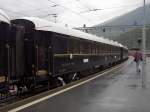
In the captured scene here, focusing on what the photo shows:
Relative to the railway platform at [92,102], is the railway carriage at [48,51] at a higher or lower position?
higher

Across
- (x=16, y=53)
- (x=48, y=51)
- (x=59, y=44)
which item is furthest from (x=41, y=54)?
(x=59, y=44)

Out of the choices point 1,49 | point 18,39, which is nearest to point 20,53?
point 18,39

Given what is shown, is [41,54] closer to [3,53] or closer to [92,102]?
[92,102]

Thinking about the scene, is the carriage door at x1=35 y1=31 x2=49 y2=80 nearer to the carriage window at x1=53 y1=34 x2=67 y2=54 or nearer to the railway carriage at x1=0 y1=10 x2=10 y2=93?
the carriage window at x1=53 y1=34 x2=67 y2=54

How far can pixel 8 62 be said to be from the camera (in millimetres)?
12547

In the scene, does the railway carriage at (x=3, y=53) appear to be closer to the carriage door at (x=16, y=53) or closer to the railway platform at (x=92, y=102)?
the carriage door at (x=16, y=53)

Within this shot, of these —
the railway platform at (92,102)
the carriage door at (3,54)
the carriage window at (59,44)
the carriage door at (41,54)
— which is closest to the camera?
the railway platform at (92,102)

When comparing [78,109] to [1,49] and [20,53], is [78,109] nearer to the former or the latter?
[1,49]

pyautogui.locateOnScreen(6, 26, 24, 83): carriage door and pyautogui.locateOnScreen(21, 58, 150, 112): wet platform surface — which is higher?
pyautogui.locateOnScreen(6, 26, 24, 83): carriage door

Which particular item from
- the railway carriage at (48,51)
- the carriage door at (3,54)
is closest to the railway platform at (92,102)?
the carriage door at (3,54)

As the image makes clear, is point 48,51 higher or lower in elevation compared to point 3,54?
higher

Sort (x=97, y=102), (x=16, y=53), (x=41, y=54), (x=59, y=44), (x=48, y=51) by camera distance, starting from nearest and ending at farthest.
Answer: (x=97, y=102), (x=16, y=53), (x=41, y=54), (x=48, y=51), (x=59, y=44)

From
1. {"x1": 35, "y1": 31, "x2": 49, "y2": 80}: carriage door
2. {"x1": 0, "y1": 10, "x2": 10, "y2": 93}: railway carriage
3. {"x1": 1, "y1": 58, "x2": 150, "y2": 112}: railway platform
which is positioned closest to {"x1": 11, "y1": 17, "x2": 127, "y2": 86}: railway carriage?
{"x1": 35, "y1": 31, "x2": 49, "y2": 80}: carriage door

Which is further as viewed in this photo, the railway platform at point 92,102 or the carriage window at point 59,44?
the carriage window at point 59,44
